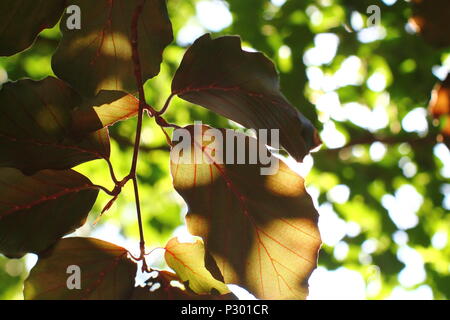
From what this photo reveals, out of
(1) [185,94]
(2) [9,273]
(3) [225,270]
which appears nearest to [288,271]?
(3) [225,270]

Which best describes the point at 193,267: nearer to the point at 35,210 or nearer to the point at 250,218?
the point at 250,218

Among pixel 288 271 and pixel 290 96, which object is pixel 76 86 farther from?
pixel 290 96

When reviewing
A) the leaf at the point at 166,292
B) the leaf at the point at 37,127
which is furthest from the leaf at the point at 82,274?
the leaf at the point at 37,127

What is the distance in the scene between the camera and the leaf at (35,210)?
840 mm

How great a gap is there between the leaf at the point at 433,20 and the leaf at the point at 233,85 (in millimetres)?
571

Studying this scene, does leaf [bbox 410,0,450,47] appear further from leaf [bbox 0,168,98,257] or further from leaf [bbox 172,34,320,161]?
leaf [bbox 0,168,98,257]

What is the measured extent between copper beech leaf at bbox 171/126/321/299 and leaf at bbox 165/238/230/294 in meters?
0.07

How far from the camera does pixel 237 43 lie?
2.80ft

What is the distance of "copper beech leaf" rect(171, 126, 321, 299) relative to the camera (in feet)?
2.70

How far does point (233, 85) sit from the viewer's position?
85cm

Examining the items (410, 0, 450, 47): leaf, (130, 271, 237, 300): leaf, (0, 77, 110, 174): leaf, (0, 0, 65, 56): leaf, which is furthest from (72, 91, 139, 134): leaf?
(410, 0, 450, 47): leaf

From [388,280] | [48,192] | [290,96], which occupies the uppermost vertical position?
[290,96]

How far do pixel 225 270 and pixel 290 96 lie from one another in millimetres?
1756

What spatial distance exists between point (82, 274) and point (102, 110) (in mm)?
264
